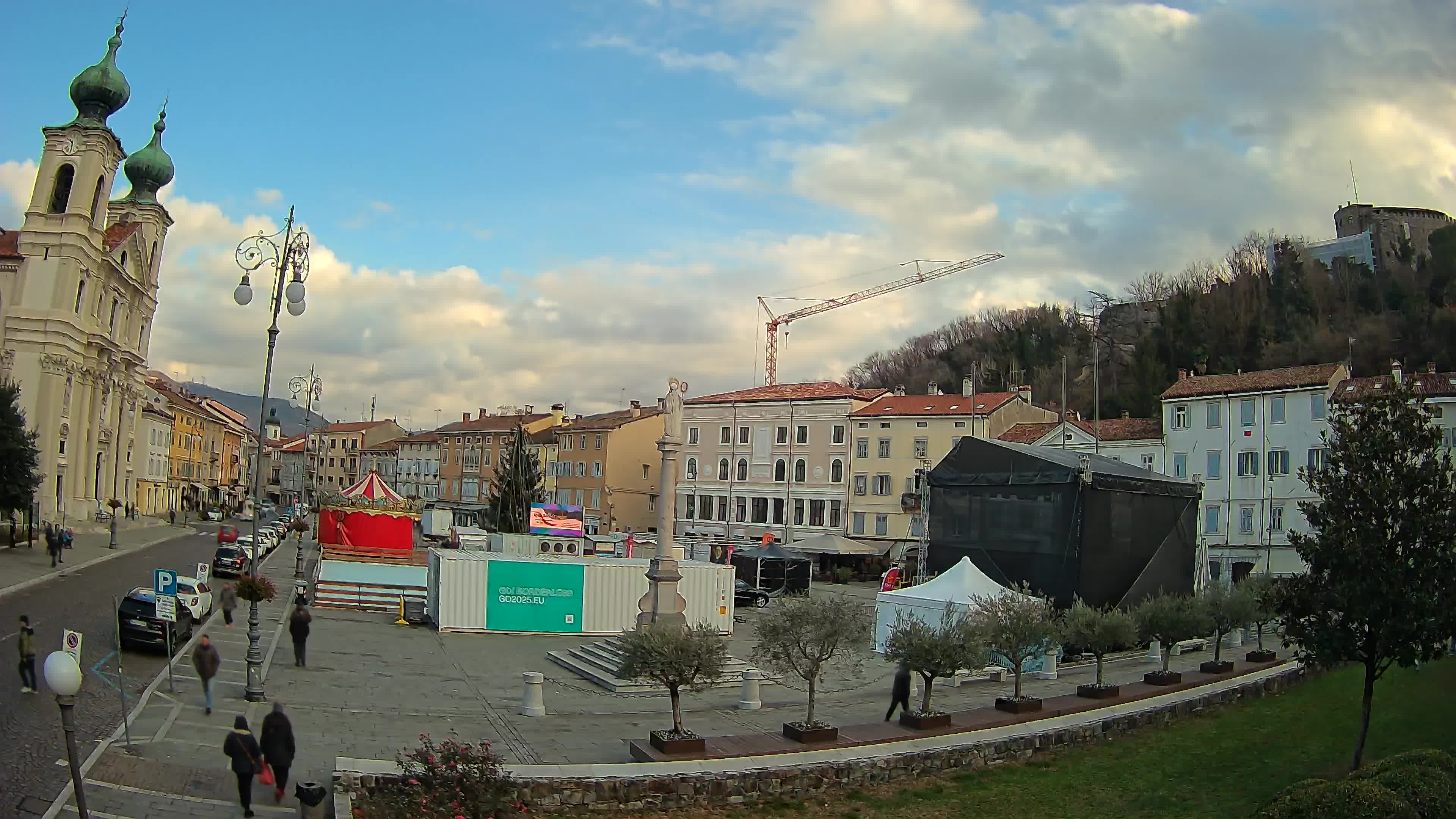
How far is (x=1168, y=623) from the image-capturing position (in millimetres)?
22922

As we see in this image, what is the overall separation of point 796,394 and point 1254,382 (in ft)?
89.1

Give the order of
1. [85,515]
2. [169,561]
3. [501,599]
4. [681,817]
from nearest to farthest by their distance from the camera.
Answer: [681,817] < [501,599] < [169,561] < [85,515]

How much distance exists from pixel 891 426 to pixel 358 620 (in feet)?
123

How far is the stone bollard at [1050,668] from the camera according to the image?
24375mm

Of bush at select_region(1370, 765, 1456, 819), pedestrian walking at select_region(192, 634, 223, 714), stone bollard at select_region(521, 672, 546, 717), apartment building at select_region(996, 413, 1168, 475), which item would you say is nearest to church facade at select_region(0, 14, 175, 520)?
pedestrian walking at select_region(192, 634, 223, 714)

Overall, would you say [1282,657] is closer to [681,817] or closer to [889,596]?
[889,596]

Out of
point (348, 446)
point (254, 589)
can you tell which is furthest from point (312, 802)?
point (348, 446)

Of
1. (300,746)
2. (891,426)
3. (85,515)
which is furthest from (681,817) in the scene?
(85,515)

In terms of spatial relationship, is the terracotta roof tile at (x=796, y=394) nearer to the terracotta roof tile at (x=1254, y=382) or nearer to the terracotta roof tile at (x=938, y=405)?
the terracotta roof tile at (x=938, y=405)

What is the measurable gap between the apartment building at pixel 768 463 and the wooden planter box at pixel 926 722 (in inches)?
1642

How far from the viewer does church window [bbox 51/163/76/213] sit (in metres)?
54.9

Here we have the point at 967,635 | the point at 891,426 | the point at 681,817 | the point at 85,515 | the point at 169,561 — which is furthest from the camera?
the point at 891,426

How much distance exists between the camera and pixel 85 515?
56.1 metres

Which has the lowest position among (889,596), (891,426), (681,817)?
(681,817)
